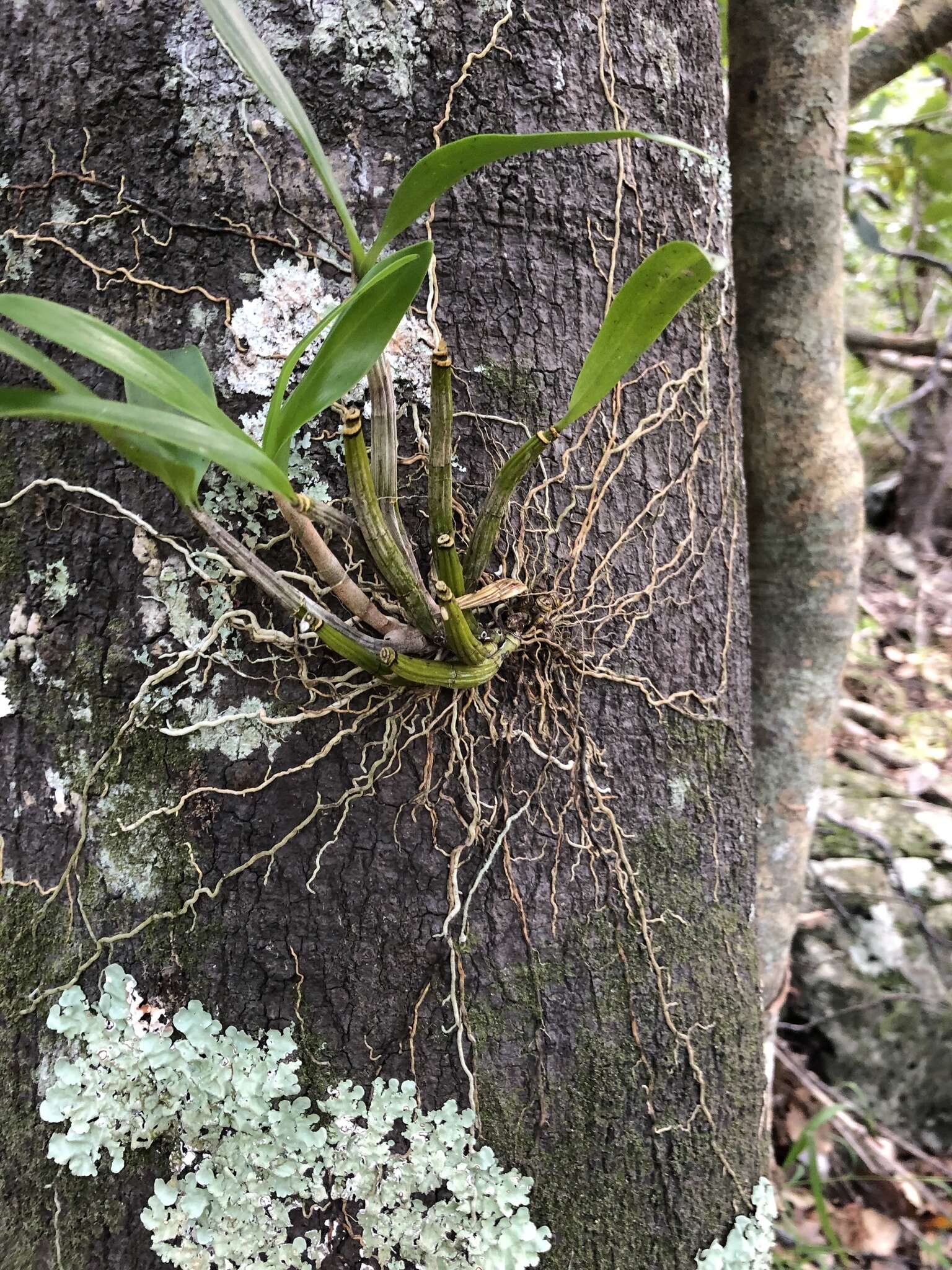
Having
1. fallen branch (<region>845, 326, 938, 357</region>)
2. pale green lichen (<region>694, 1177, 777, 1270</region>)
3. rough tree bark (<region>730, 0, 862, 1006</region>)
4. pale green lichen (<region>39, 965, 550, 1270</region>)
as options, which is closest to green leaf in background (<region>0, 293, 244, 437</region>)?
pale green lichen (<region>39, 965, 550, 1270</region>)

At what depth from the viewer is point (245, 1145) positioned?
0.62m

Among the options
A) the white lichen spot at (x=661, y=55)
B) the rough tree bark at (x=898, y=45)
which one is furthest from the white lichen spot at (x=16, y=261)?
the rough tree bark at (x=898, y=45)

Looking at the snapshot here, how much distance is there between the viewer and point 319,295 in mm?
641

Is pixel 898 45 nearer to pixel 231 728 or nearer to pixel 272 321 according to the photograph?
pixel 272 321

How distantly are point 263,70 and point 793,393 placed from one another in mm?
899

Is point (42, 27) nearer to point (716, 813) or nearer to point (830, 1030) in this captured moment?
point (716, 813)

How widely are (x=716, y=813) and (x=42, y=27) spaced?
2.89 feet

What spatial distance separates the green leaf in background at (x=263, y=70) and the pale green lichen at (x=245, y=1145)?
0.60 metres

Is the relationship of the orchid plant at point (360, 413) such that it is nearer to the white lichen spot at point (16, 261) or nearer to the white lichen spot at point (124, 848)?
the white lichen spot at point (16, 261)

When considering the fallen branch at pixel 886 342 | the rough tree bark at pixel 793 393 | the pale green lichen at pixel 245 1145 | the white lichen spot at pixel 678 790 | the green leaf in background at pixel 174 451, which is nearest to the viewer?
the green leaf in background at pixel 174 451

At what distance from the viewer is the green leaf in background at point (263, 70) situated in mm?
470

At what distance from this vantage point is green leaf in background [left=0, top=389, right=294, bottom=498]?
0.40 metres

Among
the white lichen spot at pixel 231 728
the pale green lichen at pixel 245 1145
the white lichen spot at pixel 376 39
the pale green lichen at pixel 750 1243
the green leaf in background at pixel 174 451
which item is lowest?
the pale green lichen at pixel 750 1243

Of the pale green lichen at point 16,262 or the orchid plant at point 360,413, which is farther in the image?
the pale green lichen at point 16,262
